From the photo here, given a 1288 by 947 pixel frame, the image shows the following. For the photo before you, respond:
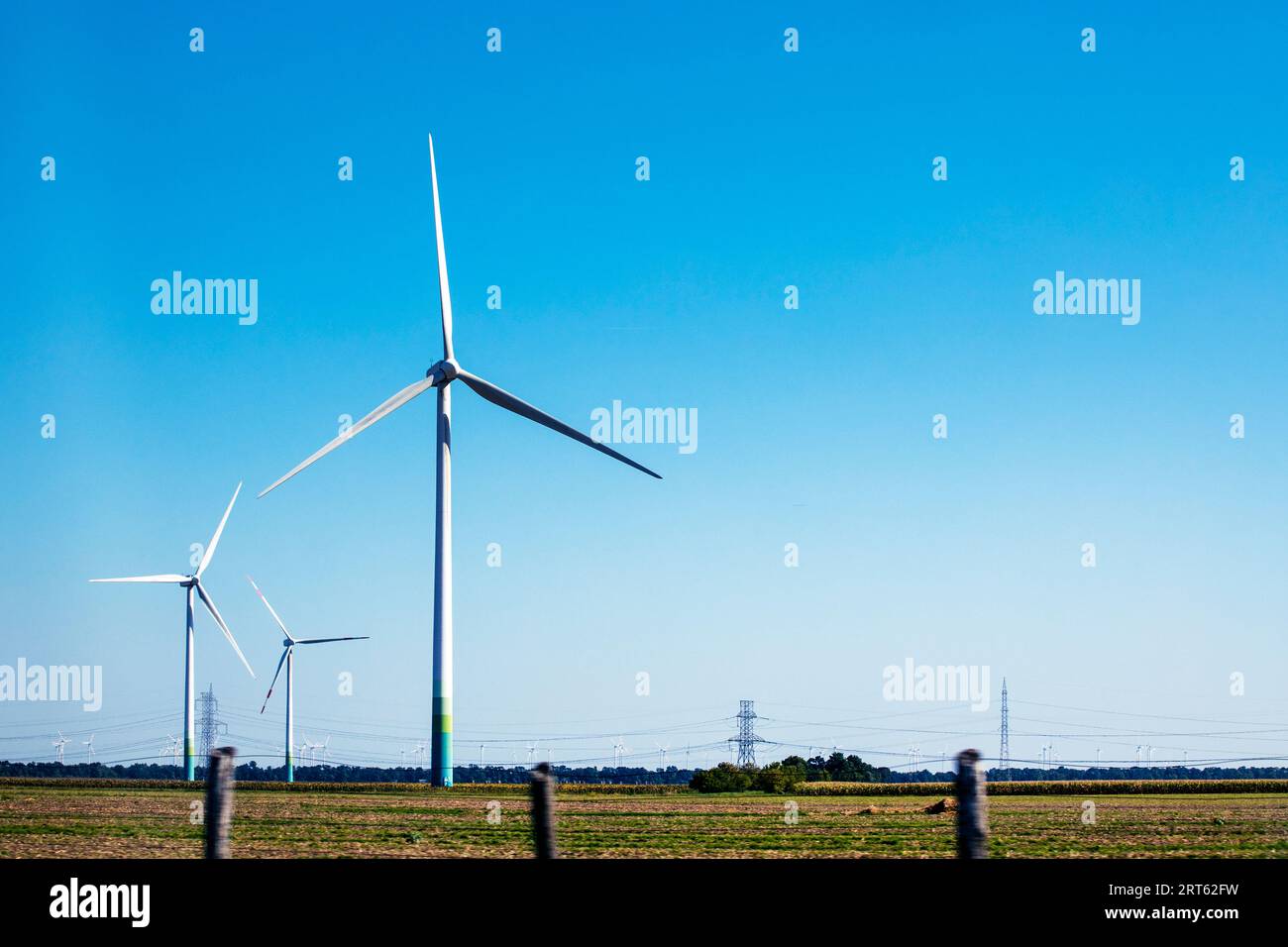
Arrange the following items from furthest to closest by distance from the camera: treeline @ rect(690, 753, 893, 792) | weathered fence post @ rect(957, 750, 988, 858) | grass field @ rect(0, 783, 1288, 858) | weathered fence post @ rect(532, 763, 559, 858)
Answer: treeline @ rect(690, 753, 893, 792)
grass field @ rect(0, 783, 1288, 858)
weathered fence post @ rect(532, 763, 559, 858)
weathered fence post @ rect(957, 750, 988, 858)

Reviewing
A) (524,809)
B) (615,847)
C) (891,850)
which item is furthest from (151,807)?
(891,850)

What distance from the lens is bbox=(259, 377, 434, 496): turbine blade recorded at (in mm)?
60500

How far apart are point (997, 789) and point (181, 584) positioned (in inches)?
2442

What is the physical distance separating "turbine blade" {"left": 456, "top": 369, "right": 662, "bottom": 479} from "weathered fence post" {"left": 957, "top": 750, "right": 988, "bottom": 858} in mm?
49730

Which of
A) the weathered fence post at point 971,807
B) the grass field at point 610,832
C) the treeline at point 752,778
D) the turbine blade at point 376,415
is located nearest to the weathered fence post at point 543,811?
the weathered fence post at point 971,807

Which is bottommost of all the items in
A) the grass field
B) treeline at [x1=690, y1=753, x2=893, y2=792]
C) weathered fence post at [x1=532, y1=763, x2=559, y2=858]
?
treeline at [x1=690, y1=753, x2=893, y2=792]

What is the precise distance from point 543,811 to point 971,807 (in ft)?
14.4

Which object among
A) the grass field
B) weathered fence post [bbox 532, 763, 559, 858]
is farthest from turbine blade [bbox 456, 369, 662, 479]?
weathered fence post [bbox 532, 763, 559, 858]

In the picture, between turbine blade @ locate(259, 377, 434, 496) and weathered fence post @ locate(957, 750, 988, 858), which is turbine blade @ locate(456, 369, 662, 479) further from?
weathered fence post @ locate(957, 750, 988, 858)

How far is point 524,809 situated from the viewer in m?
37.4

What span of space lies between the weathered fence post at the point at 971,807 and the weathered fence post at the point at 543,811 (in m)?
4.13

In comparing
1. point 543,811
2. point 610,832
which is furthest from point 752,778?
point 543,811

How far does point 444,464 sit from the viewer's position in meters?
65.2

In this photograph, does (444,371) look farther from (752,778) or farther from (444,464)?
(752,778)
